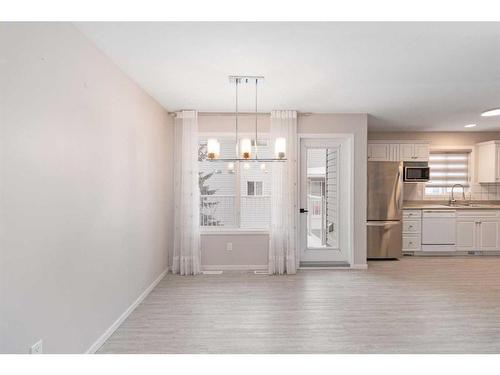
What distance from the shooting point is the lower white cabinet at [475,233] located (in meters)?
5.98

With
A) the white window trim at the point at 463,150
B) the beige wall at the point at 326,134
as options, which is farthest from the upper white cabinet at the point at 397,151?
the beige wall at the point at 326,134

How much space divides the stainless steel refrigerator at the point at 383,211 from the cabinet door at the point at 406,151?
2.64 ft

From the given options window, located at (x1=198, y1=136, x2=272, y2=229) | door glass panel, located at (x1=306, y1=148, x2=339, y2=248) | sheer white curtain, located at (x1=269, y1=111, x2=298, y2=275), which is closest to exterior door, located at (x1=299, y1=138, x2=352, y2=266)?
door glass panel, located at (x1=306, y1=148, x2=339, y2=248)

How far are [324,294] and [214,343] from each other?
1.72 metres

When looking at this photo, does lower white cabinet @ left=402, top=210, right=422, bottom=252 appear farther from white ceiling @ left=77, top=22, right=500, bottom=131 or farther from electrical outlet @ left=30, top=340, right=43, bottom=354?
electrical outlet @ left=30, top=340, right=43, bottom=354

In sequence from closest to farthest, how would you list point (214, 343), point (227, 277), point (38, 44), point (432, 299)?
point (38, 44), point (214, 343), point (432, 299), point (227, 277)

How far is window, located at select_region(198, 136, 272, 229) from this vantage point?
201 inches

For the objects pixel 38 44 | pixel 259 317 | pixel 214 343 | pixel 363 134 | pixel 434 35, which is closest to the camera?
pixel 38 44

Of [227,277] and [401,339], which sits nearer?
[401,339]

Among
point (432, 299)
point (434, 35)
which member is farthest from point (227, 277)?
point (434, 35)

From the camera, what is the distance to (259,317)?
3186 millimetres

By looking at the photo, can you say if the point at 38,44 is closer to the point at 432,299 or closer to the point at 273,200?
the point at 273,200

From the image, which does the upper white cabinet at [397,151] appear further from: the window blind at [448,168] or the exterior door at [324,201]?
the exterior door at [324,201]

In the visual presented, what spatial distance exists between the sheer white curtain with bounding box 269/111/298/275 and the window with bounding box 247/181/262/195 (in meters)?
0.38
